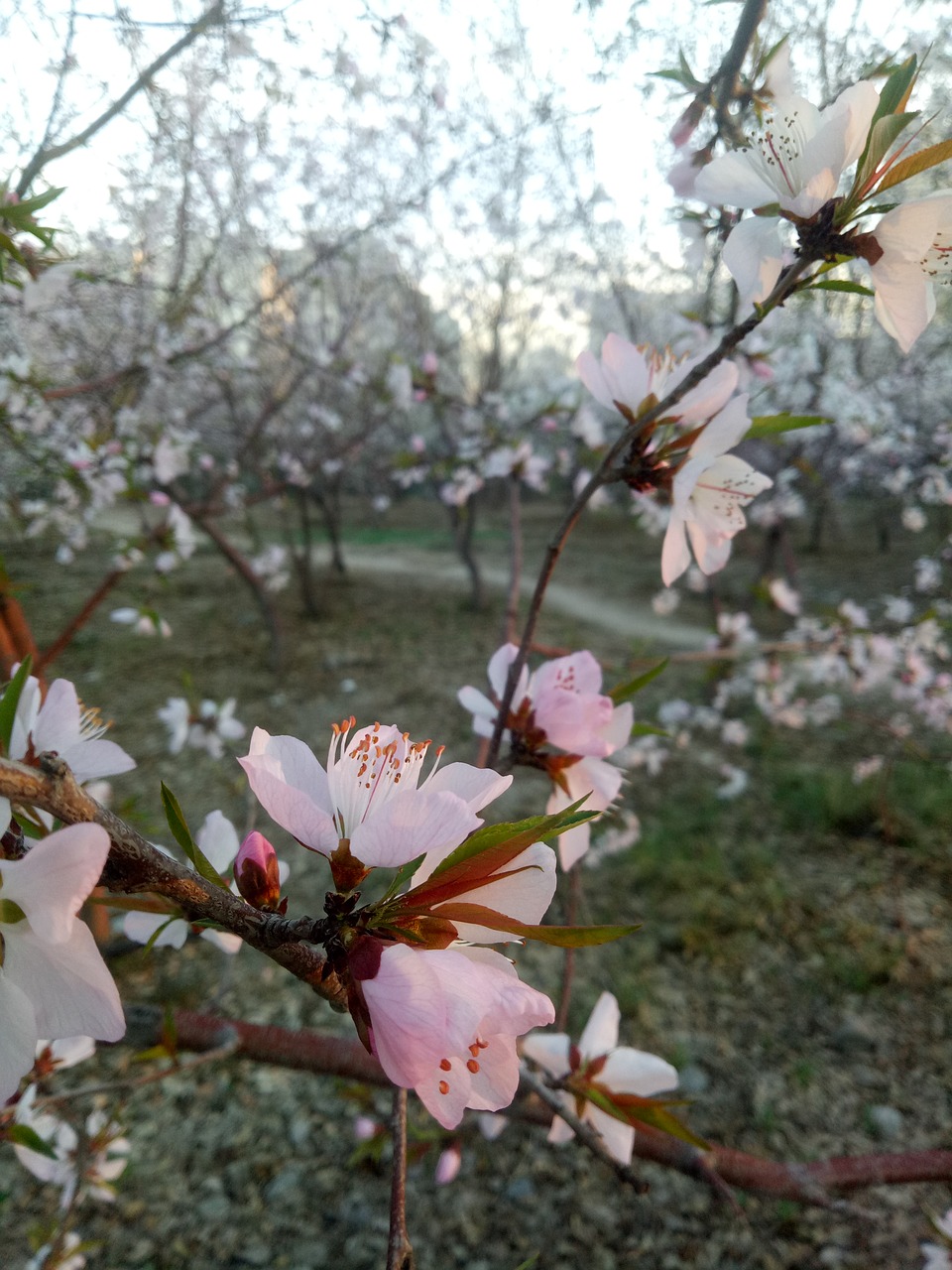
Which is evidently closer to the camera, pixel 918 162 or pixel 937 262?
pixel 918 162

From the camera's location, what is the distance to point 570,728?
68 cm

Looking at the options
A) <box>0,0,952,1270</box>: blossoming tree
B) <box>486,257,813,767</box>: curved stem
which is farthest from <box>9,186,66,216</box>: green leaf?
<box>486,257,813,767</box>: curved stem

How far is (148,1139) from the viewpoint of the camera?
2027 millimetres

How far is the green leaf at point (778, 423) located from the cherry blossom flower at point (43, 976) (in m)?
0.61

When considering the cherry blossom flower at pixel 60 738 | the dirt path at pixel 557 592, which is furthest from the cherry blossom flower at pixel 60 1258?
the dirt path at pixel 557 592

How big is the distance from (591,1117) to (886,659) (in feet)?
10.7

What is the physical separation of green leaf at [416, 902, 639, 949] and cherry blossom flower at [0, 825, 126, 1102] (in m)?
0.16

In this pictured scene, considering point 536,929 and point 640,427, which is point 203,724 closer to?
point 640,427

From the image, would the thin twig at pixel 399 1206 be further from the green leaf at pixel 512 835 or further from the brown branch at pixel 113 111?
the brown branch at pixel 113 111

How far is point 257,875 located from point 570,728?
13.1 inches

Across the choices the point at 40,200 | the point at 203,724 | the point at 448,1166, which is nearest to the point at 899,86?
the point at 40,200

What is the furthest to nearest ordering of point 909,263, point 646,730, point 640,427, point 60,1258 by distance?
point 60,1258, point 646,730, point 640,427, point 909,263

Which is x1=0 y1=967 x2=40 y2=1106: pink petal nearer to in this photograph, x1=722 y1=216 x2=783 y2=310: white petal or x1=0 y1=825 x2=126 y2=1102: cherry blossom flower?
x1=0 y1=825 x2=126 y2=1102: cherry blossom flower

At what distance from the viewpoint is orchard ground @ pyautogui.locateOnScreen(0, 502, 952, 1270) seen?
1.79 meters
